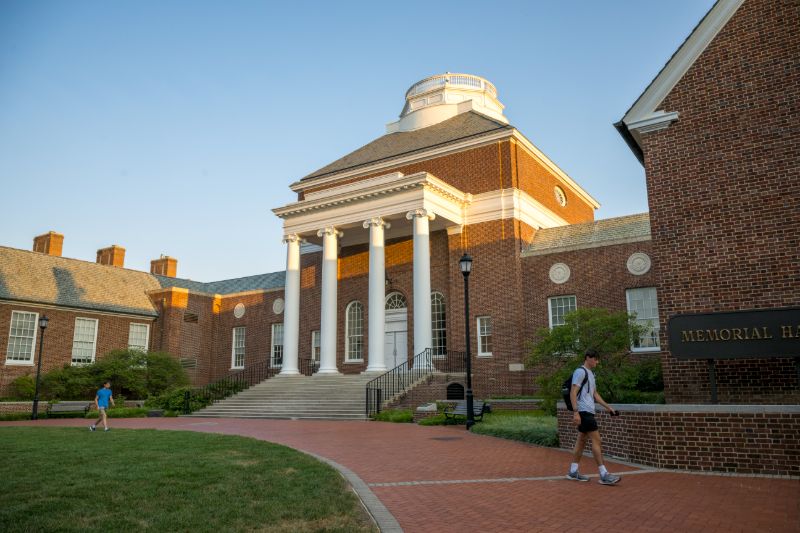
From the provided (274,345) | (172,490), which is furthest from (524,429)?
(274,345)

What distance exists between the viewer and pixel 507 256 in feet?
83.4

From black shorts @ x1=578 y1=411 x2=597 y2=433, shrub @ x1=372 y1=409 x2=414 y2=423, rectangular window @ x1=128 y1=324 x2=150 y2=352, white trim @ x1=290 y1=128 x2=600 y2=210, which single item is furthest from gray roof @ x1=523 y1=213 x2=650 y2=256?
rectangular window @ x1=128 y1=324 x2=150 y2=352

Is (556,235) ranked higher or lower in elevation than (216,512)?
higher

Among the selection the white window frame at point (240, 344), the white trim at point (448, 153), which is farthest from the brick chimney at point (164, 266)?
the white trim at point (448, 153)

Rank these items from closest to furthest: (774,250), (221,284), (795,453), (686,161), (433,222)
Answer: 1. (795,453)
2. (774,250)
3. (686,161)
4. (433,222)
5. (221,284)

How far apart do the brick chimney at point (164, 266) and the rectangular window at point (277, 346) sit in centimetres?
1233

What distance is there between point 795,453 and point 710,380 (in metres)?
1.95

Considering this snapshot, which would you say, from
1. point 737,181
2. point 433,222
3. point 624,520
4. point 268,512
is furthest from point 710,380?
point 433,222

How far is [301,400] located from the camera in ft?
75.9

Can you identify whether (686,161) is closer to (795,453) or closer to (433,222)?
(795,453)

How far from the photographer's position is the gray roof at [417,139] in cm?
2852

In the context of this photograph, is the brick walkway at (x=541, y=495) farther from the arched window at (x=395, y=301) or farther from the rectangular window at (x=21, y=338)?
the rectangular window at (x=21, y=338)

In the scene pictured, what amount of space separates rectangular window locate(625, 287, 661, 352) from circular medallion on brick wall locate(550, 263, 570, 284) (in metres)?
2.46

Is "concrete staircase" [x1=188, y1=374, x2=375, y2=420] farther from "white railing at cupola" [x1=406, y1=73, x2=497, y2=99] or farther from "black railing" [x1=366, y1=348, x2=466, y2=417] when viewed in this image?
"white railing at cupola" [x1=406, y1=73, x2=497, y2=99]
